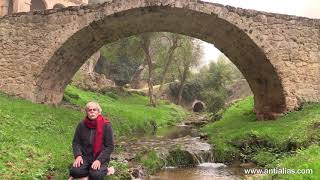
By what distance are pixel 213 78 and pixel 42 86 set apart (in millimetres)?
25032

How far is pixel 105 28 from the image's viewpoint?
14547 millimetres

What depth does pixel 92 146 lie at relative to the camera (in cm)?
609

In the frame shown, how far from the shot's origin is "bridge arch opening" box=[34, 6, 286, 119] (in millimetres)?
13953

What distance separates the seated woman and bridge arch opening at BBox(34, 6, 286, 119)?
8.07 meters

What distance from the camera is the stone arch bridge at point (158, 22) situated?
44.5 ft

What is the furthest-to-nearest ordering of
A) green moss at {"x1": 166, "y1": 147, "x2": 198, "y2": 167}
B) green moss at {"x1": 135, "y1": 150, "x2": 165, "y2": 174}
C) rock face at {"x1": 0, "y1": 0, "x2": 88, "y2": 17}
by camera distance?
rock face at {"x1": 0, "y1": 0, "x2": 88, "y2": 17} → green moss at {"x1": 166, "y1": 147, "x2": 198, "y2": 167} → green moss at {"x1": 135, "y1": 150, "x2": 165, "y2": 174}

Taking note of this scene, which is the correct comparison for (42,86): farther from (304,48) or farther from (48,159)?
(304,48)

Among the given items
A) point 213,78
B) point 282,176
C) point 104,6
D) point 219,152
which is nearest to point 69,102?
point 104,6

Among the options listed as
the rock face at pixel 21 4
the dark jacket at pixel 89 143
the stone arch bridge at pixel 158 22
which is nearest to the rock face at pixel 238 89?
the rock face at pixel 21 4

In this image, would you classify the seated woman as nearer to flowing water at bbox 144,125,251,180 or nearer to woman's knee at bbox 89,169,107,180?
woman's knee at bbox 89,169,107,180

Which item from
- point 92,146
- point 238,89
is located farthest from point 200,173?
point 238,89

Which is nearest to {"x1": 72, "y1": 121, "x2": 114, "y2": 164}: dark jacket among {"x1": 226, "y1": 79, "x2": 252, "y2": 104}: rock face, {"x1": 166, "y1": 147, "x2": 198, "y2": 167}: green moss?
{"x1": 166, "y1": 147, "x2": 198, "y2": 167}: green moss

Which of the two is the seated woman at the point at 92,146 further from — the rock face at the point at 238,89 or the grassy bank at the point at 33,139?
the rock face at the point at 238,89

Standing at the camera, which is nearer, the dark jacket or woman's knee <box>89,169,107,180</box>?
woman's knee <box>89,169,107,180</box>
